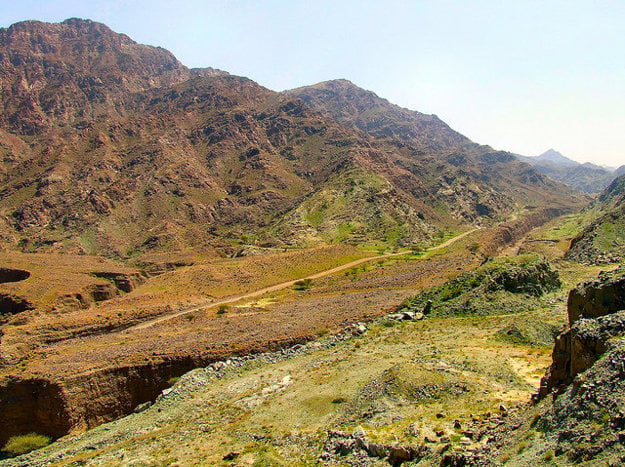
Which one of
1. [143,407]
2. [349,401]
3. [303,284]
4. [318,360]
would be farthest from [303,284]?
[349,401]

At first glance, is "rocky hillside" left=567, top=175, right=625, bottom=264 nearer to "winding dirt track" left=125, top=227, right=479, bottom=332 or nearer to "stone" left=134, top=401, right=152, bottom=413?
"winding dirt track" left=125, top=227, right=479, bottom=332

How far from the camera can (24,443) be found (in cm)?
3100

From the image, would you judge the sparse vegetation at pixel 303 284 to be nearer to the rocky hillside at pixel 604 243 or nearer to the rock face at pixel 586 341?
the rocky hillside at pixel 604 243

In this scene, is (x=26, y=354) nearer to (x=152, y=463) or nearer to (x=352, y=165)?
(x=152, y=463)

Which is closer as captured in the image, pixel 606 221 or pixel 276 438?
pixel 276 438

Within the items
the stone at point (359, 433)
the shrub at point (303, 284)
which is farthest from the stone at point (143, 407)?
the shrub at point (303, 284)

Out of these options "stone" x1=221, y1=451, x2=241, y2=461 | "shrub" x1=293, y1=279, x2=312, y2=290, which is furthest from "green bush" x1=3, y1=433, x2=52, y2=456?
"shrub" x1=293, y1=279, x2=312, y2=290

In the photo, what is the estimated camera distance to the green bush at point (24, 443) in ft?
99.9

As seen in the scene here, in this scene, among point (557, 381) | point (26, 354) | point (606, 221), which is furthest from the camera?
point (606, 221)

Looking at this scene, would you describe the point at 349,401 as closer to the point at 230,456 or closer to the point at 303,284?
the point at 230,456

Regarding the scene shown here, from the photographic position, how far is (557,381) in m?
16.6

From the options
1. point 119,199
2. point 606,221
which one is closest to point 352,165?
point 119,199

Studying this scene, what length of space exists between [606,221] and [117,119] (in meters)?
198

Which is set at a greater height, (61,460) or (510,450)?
(510,450)
